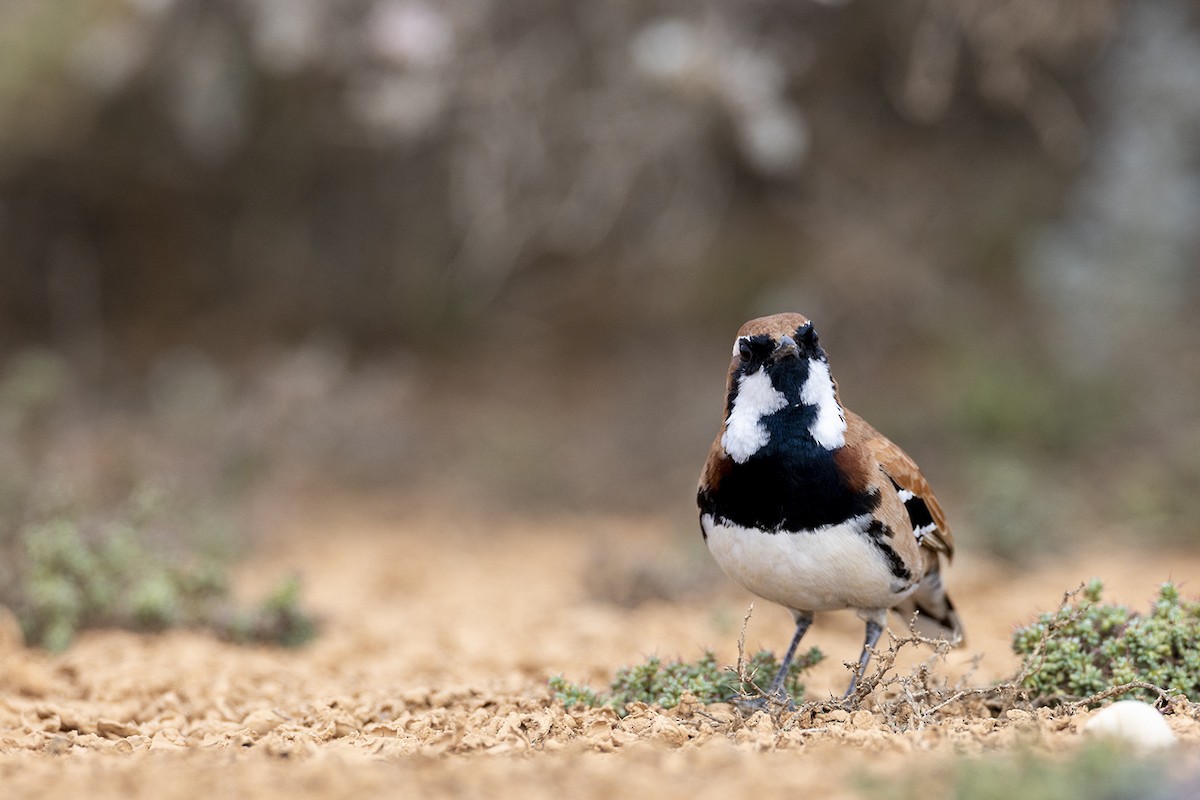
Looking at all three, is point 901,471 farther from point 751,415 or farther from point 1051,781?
point 1051,781

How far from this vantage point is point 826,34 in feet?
28.0

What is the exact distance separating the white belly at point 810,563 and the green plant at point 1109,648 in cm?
45

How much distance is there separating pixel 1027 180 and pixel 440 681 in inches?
265

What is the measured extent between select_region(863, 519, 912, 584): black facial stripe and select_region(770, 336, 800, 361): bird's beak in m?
0.53

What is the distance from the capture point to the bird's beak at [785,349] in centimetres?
371

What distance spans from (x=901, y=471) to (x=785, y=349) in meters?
0.58

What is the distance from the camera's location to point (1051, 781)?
2363 mm

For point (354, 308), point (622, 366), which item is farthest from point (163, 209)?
point (622, 366)

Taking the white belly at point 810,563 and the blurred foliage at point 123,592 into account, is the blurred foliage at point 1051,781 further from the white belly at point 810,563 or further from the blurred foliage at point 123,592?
the blurred foliage at point 123,592

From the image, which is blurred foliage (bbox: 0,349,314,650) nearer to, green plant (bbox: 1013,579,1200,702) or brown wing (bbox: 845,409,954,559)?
brown wing (bbox: 845,409,954,559)

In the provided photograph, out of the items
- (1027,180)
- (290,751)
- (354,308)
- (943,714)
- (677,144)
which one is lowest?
(290,751)

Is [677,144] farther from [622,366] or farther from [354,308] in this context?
[354,308]

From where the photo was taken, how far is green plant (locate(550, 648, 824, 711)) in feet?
12.3

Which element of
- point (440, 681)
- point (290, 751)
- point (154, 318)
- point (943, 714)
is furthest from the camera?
point (154, 318)
